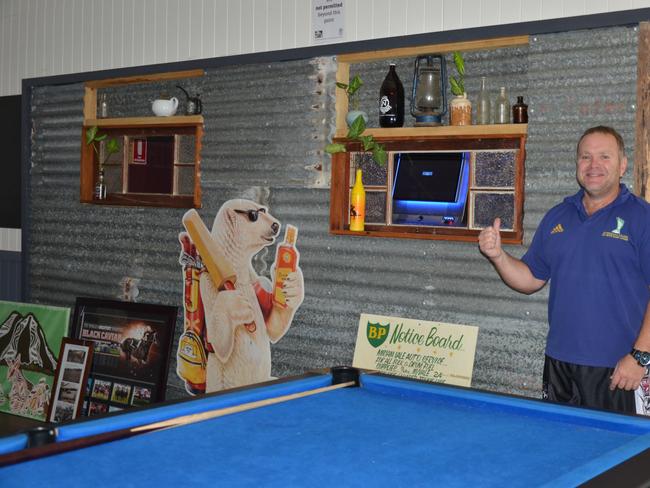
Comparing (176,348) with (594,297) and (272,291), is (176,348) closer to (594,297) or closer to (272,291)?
(272,291)

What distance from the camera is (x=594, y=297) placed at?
3887mm

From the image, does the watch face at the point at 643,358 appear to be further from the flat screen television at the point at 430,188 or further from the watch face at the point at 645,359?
the flat screen television at the point at 430,188

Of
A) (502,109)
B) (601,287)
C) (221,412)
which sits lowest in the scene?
(221,412)

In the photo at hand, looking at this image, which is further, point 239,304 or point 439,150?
point 239,304

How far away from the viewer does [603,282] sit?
387cm

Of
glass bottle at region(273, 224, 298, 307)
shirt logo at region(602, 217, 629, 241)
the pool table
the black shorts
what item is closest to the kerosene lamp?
glass bottle at region(273, 224, 298, 307)

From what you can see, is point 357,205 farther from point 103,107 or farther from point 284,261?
point 103,107

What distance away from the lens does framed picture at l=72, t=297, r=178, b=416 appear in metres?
6.07

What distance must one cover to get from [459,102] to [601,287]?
1.50 meters

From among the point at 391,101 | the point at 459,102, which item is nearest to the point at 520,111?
the point at 459,102

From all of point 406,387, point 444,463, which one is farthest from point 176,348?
point 444,463

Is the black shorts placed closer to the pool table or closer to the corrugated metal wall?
the pool table

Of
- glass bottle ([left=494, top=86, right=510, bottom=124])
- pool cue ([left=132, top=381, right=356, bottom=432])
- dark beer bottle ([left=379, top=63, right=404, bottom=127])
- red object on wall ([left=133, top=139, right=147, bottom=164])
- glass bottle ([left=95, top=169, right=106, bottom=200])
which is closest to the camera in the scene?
pool cue ([left=132, top=381, right=356, bottom=432])

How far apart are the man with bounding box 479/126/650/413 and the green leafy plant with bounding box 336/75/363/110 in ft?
5.75
